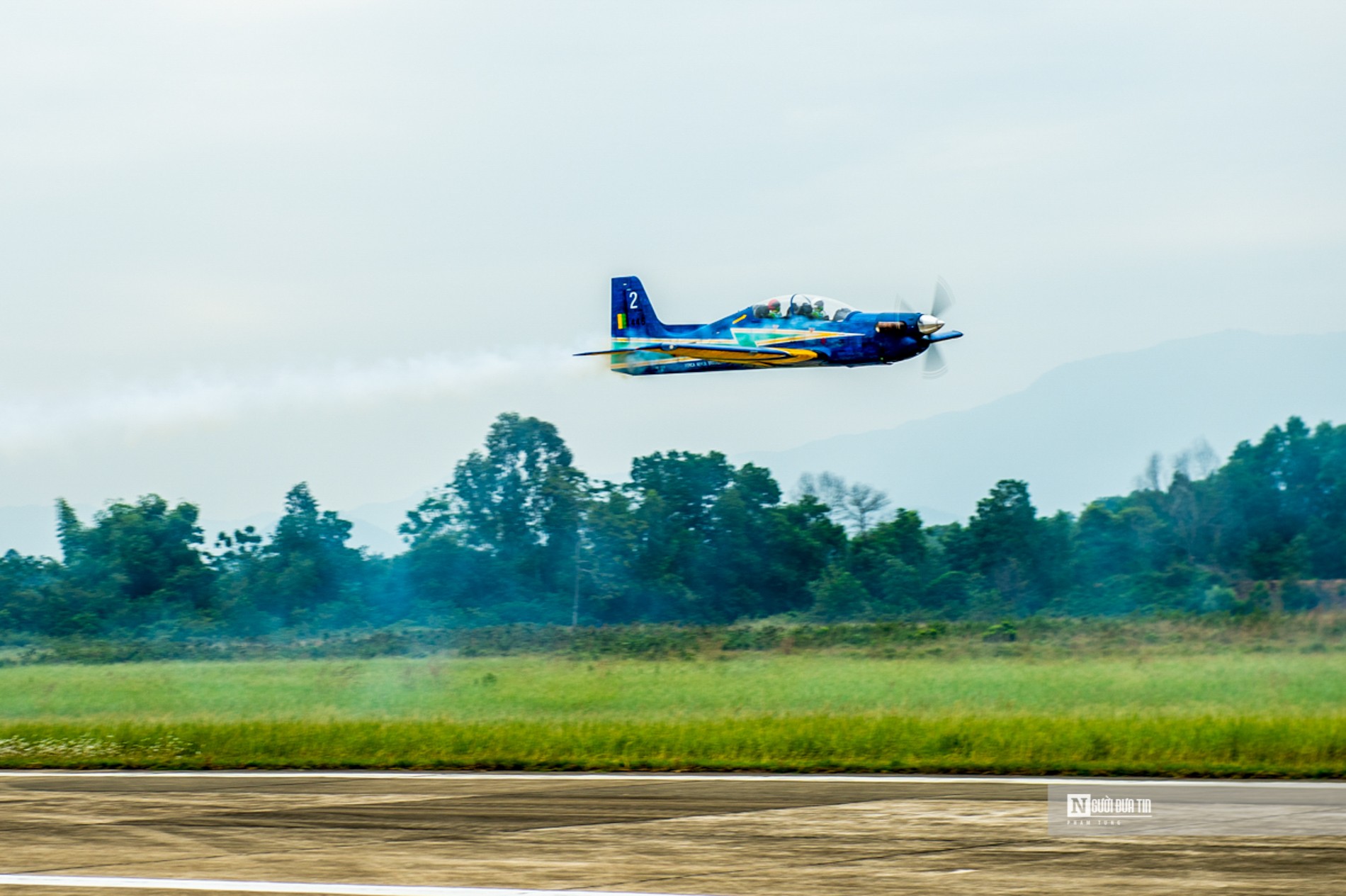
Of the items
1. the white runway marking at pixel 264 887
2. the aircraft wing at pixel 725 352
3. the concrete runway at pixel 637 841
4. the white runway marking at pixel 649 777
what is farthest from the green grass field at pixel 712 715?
the white runway marking at pixel 264 887

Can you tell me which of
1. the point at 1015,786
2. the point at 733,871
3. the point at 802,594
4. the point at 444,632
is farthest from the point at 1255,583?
the point at 733,871

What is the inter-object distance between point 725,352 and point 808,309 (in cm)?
239

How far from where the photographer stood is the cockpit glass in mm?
31609

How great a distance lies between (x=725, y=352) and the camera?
33.2 m

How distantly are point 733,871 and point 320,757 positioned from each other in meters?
12.6

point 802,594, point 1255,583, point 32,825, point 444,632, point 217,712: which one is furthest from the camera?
point 802,594

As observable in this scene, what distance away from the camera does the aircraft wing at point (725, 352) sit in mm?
32031

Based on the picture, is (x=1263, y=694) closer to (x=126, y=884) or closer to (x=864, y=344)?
(x=864, y=344)

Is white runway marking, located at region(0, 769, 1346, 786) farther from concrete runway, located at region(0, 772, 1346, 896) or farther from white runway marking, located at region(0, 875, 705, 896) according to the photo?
white runway marking, located at region(0, 875, 705, 896)

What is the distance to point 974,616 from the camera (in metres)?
69.1

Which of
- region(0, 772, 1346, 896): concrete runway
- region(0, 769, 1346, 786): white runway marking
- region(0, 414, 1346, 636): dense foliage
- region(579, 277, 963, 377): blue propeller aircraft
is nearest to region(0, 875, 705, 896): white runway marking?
region(0, 772, 1346, 896): concrete runway

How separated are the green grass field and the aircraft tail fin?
910 centimetres

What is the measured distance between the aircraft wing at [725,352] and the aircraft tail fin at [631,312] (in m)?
1.51

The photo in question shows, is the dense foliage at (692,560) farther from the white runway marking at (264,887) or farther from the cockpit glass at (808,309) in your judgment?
the white runway marking at (264,887)
